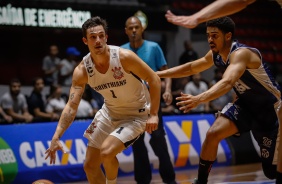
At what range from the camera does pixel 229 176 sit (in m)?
10.3

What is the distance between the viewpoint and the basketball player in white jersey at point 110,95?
21.9 feet

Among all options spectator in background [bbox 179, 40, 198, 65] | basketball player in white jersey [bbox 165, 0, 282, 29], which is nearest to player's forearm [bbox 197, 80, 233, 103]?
basketball player in white jersey [bbox 165, 0, 282, 29]

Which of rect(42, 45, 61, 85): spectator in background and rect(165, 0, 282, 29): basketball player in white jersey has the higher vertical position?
rect(165, 0, 282, 29): basketball player in white jersey

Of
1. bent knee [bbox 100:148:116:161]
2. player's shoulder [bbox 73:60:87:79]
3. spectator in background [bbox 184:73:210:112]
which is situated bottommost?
spectator in background [bbox 184:73:210:112]

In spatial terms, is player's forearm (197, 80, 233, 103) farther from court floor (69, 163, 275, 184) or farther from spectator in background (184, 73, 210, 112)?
spectator in background (184, 73, 210, 112)

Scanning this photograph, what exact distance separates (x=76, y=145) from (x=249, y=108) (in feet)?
15.0

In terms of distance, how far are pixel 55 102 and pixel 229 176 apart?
408cm

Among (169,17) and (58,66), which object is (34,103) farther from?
(169,17)

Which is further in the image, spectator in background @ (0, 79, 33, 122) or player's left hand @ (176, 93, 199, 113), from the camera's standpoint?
spectator in background @ (0, 79, 33, 122)

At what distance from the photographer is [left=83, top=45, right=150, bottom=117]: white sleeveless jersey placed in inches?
267

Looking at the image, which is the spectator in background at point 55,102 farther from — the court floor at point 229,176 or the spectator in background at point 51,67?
the court floor at point 229,176

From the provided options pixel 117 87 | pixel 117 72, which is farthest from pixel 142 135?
pixel 117 72

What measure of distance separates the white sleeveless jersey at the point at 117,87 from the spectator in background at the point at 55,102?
206 inches

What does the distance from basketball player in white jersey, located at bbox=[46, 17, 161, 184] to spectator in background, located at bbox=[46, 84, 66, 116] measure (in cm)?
534
